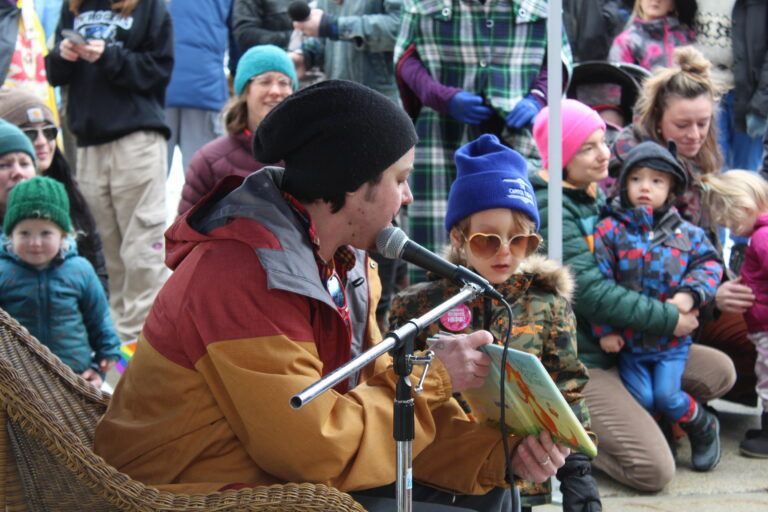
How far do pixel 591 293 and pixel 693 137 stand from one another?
132cm

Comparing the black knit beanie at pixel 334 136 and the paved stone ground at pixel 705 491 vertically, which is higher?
the black knit beanie at pixel 334 136

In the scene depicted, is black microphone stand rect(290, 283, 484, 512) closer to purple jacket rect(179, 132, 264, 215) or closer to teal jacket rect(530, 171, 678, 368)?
teal jacket rect(530, 171, 678, 368)

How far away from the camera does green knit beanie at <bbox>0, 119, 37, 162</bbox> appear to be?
16.7ft

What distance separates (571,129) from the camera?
4926 millimetres

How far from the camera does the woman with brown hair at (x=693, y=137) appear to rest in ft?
17.7

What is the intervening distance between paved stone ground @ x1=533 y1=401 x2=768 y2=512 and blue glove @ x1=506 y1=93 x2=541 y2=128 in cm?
173

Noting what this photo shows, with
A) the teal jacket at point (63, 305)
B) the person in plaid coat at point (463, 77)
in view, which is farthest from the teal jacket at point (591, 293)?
the teal jacket at point (63, 305)

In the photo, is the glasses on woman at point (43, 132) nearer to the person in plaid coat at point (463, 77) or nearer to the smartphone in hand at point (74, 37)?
the smartphone in hand at point (74, 37)

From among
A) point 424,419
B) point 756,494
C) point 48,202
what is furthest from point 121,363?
point 424,419

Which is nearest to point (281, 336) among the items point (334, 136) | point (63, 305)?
point (334, 136)

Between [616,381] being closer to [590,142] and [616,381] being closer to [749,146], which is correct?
[590,142]

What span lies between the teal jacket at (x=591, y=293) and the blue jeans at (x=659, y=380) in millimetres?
119

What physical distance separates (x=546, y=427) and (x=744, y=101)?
468cm

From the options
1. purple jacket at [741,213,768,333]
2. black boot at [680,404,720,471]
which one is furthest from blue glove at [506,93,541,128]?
black boot at [680,404,720,471]
